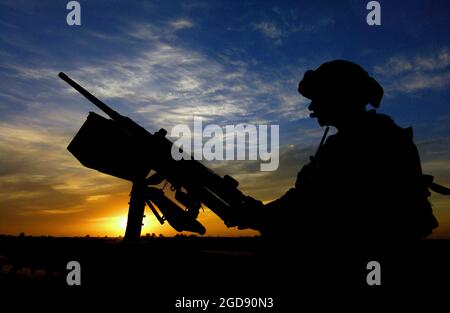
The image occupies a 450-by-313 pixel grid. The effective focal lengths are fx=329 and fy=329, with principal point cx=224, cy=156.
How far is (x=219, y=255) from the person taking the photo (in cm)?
293

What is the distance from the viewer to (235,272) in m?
2.67

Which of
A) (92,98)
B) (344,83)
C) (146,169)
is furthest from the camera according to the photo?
(92,98)

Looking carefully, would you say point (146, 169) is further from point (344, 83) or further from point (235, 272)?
point (344, 83)

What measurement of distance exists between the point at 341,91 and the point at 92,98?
3.81m

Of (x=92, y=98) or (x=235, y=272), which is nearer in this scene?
(x=235, y=272)

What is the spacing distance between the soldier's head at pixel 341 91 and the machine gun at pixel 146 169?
6.50 ft

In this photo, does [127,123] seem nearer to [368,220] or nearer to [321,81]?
[321,81]

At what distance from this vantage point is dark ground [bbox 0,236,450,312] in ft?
7.06

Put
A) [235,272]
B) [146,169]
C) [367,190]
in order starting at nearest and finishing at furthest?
[367,190]
[235,272]
[146,169]

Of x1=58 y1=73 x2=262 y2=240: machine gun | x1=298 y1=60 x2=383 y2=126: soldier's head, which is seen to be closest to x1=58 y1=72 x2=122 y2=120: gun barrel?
x1=58 y1=73 x2=262 y2=240: machine gun

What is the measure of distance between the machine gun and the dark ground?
0.93 meters

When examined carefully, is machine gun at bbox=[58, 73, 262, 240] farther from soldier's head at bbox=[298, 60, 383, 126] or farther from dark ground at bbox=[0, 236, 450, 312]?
soldier's head at bbox=[298, 60, 383, 126]

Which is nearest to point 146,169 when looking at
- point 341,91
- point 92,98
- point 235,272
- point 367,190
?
point 92,98
